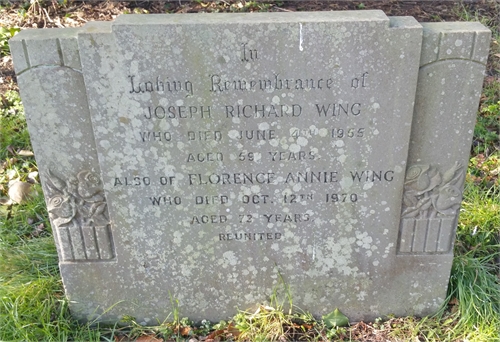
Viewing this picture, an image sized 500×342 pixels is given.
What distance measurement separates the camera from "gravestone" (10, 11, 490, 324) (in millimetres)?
2389

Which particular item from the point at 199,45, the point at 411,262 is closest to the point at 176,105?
the point at 199,45

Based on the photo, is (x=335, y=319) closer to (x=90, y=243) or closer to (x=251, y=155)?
(x=251, y=155)

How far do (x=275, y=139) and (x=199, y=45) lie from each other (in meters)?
0.61

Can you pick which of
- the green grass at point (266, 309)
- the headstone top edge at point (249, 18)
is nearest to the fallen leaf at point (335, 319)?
the green grass at point (266, 309)

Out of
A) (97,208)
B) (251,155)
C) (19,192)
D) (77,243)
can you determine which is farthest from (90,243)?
(19,192)

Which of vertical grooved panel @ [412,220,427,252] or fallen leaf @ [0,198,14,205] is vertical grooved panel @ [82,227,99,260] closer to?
fallen leaf @ [0,198,14,205]

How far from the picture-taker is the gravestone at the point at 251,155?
7.84 feet

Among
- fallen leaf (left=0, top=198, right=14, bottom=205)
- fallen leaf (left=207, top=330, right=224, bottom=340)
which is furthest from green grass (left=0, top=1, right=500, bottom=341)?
fallen leaf (left=0, top=198, right=14, bottom=205)

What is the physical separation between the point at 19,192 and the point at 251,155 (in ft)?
7.15

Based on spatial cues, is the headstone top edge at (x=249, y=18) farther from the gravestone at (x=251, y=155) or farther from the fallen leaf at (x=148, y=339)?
the fallen leaf at (x=148, y=339)

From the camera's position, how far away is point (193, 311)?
309 centimetres

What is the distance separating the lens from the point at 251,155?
Answer: 262 centimetres

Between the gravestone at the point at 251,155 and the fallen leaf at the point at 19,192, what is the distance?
1.20m

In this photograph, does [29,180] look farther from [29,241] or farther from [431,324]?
[431,324]
